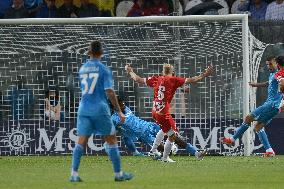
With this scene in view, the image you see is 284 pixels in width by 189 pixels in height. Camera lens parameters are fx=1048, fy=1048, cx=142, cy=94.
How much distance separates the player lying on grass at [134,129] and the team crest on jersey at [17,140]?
2.23 m

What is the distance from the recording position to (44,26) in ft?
79.1

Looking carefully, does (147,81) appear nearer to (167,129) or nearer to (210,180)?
(167,129)

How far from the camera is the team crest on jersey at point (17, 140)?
24250mm

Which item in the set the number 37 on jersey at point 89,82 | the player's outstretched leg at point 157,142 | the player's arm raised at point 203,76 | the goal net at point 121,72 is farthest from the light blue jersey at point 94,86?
the goal net at point 121,72

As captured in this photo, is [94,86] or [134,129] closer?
[94,86]

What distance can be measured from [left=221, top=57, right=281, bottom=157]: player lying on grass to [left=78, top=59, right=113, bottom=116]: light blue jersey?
8208mm

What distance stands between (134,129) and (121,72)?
1622mm

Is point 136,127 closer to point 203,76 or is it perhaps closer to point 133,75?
point 133,75

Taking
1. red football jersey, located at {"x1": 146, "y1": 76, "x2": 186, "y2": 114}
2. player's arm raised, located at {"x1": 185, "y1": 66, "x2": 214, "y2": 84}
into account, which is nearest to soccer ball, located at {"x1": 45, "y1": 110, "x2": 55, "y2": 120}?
red football jersey, located at {"x1": 146, "y1": 76, "x2": 186, "y2": 114}

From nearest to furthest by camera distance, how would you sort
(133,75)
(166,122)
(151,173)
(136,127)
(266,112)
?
(151,173) < (133,75) < (166,122) < (266,112) < (136,127)

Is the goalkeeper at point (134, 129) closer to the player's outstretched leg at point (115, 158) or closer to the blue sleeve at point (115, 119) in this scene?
the blue sleeve at point (115, 119)

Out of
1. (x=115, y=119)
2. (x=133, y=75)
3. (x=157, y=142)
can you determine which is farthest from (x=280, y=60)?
(x=115, y=119)

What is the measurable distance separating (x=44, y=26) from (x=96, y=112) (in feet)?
31.5

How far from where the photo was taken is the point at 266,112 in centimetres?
2256
